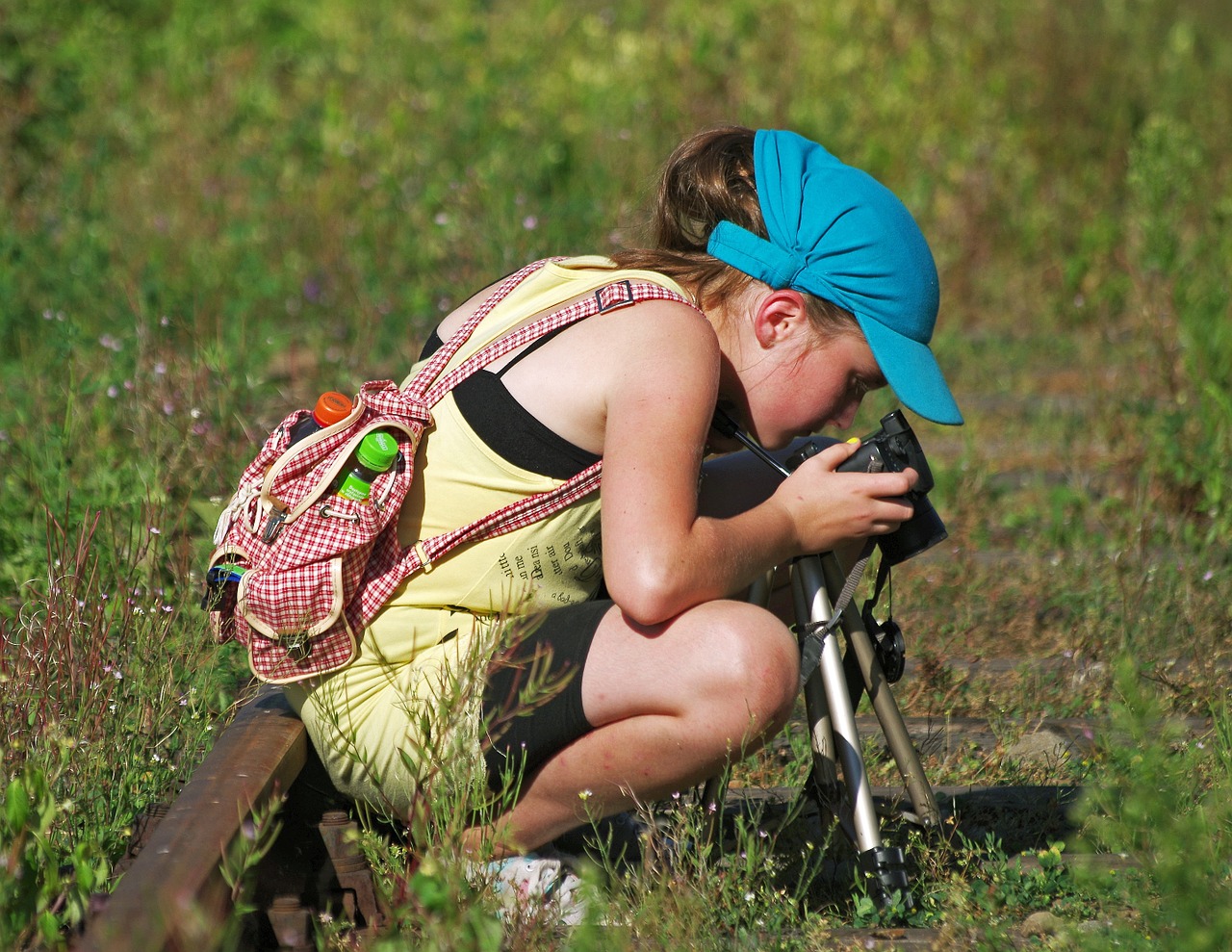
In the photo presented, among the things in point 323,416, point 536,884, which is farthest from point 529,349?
point 536,884

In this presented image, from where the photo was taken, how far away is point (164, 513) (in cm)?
331

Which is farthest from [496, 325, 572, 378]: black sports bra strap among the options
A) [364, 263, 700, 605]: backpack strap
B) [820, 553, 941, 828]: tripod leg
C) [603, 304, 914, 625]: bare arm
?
[820, 553, 941, 828]: tripod leg

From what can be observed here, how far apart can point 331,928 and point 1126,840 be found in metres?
1.15

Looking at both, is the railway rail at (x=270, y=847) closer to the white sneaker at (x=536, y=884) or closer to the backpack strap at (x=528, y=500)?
the white sneaker at (x=536, y=884)

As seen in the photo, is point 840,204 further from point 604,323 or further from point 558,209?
point 558,209

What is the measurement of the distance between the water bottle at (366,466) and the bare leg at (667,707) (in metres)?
0.45

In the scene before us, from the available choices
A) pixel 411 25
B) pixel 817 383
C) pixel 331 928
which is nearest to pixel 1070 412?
pixel 817 383

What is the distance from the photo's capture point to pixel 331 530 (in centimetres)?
223

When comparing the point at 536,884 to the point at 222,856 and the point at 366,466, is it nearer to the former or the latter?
the point at 222,856

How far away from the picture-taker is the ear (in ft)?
7.86

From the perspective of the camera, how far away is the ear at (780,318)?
2396mm

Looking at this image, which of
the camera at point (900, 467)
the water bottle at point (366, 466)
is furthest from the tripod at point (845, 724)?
the water bottle at point (366, 466)

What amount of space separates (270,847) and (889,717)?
1092 mm

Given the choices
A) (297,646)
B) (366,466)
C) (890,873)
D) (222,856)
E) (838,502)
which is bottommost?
(890,873)
